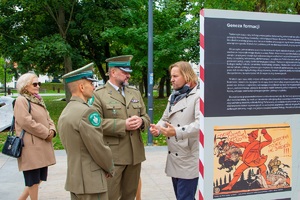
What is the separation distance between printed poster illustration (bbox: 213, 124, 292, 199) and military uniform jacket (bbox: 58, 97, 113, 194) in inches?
37.2

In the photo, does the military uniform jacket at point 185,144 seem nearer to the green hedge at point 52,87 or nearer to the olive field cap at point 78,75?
the olive field cap at point 78,75

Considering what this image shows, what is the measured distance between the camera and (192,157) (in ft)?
11.7

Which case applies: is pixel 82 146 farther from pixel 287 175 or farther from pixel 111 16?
pixel 111 16

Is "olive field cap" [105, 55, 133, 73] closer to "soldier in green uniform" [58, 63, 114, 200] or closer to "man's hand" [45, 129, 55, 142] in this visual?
"soldier in green uniform" [58, 63, 114, 200]

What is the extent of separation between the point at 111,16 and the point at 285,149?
15165 mm

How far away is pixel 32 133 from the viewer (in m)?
4.33

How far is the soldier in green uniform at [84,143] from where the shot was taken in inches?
112

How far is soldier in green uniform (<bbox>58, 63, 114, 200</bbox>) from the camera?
2840 millimetres

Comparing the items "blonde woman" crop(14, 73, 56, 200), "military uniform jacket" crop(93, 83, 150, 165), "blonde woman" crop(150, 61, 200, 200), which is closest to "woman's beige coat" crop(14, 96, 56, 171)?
"blonde woman" crop(14, 73, 56, 200)

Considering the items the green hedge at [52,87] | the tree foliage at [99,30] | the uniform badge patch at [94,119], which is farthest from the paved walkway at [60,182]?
the green hedge at [52,87]

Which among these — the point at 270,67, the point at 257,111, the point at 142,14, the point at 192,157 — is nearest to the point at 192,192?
the point at 192,157

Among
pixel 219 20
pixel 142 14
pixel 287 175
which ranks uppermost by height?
pixel 142 14

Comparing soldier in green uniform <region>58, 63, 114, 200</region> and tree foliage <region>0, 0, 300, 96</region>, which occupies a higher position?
tree foliage <region>0, 0, 300, 96</region>

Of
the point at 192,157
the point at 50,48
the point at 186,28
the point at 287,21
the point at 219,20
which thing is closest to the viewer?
the point at 219,20
